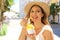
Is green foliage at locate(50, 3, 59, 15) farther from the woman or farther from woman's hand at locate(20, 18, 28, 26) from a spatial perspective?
woman's hand at locate(20, 18, 28, 26)

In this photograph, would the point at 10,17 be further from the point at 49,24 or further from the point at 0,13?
the point at 49,24

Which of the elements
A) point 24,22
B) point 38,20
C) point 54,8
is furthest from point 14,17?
point 54,8

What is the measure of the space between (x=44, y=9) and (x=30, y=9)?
0.12m

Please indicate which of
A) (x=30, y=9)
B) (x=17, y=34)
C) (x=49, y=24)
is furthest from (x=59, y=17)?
(x=17, y=34)

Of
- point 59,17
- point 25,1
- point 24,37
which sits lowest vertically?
point 24,37

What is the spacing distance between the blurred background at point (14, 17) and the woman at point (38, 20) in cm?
4

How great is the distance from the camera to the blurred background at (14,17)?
6.44 ft

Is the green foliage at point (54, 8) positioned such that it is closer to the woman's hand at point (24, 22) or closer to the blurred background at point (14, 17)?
the blurred background at point (14, 17)

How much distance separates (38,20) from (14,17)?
21 centimetres

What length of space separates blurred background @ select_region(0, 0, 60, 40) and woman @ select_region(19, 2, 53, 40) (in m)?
0.04

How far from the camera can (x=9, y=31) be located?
1.98 meters

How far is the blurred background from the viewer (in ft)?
6.44

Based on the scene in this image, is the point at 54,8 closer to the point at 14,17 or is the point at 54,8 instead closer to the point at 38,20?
the point at 38,20

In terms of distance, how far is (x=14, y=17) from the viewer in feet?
6.48
